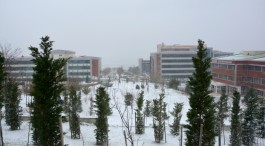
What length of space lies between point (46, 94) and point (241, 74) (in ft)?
149

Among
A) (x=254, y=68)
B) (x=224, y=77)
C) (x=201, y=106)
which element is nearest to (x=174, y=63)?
(x=224, y=77)

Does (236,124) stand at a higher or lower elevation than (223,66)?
lower

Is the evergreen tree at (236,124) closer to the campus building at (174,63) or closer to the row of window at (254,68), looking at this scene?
the row of window at (254,68)

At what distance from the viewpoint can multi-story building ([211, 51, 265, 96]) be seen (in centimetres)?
4503

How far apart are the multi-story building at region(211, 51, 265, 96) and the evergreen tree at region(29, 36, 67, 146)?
3876 centimetres

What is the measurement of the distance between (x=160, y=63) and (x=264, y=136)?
189ft

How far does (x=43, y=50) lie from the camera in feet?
39.8

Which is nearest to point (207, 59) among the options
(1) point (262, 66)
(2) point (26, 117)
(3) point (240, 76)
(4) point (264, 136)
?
(4) point (264, 136)

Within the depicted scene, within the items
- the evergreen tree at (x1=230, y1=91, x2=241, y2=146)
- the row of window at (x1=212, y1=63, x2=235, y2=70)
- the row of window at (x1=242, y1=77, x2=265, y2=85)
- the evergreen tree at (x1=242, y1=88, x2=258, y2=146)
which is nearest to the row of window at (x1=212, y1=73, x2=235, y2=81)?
the row of window at (x1=212, y1=63, x2=235, y2=70)

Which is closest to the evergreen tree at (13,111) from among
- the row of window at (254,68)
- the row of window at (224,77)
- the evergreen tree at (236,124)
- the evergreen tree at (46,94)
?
the evergreen tree at (46,94)

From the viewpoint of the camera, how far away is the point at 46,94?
12062mm

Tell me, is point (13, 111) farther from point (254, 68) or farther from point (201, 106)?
point (254, 68)

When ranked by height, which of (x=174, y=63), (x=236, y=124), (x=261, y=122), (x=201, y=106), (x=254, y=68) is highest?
(x=174, y=63)

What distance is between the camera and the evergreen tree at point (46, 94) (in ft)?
39.3
